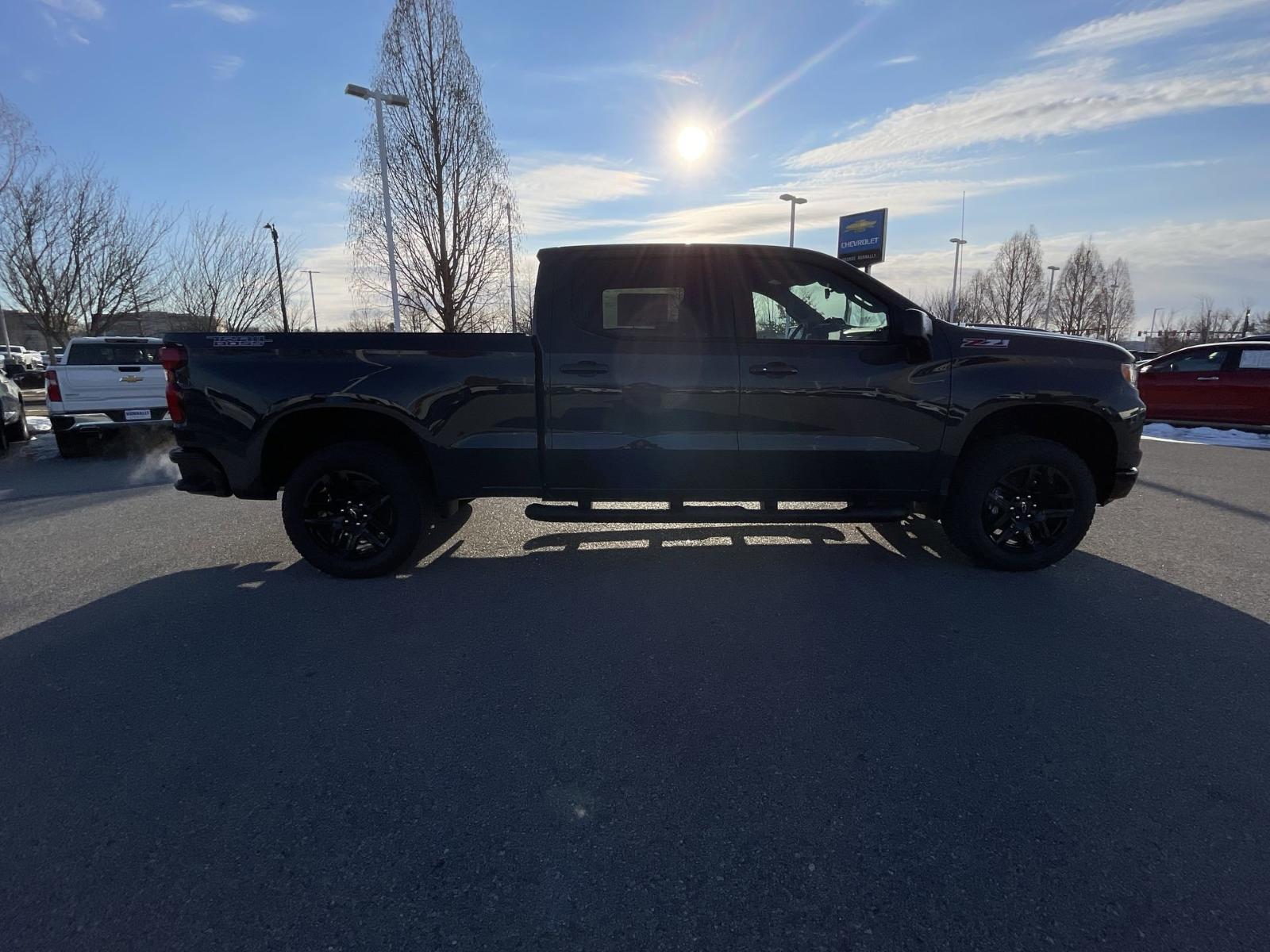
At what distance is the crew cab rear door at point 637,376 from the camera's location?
4.30 m

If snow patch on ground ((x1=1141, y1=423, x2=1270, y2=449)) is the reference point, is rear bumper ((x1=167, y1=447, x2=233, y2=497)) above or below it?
above

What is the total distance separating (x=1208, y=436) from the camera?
11023 millimetres

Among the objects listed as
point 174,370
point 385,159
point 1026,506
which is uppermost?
point 385,159

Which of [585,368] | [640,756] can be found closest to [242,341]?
[585,368]

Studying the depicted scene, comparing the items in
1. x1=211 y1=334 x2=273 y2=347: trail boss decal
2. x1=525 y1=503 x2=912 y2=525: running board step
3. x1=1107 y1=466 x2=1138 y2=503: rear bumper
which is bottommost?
x1=525 y1=503 x2=912 y2=525: running board step

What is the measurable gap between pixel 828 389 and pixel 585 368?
1.54 m

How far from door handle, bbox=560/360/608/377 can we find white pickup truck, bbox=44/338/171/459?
7.41 metres

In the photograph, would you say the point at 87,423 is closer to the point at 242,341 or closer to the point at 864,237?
the point at 242,341

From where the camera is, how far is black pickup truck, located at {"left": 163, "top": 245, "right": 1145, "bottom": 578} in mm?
4301

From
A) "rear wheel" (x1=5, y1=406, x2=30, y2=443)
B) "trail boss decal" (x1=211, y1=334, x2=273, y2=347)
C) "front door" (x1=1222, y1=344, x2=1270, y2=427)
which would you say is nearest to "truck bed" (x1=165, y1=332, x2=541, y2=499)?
"trail boss decal" (x1=211, y1=334, x2=273, y2=347)

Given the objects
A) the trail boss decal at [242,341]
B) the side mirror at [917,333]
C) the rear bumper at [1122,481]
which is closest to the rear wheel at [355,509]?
the trail boss decal at [242,341]

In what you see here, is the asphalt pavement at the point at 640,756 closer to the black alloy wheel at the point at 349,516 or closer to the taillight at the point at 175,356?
the black alloy wheel at the point at 349,516

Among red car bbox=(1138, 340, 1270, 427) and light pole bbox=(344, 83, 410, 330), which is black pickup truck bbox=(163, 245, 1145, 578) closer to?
red car bbox=(1138, 340, 1270, 427)

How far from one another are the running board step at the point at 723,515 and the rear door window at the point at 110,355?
8178 millimetres
